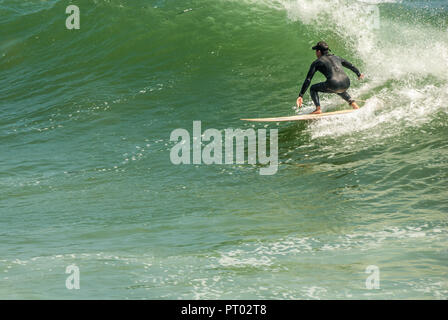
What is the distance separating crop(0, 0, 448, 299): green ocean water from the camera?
18.8 feet

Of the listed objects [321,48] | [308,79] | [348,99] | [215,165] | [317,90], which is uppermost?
[321,48]

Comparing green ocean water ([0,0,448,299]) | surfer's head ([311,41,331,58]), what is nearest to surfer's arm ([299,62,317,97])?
surfer's head ([311,41,331,58])

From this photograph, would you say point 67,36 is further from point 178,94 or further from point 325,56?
point 325,56

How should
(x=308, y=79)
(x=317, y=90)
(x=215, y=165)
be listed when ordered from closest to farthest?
(x=215, y=165) → (x=308, y=79) → (x=317, y=90)

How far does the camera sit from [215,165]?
963 cm

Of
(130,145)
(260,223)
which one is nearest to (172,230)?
(260,223)

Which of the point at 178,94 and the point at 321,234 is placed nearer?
the point at 321,234

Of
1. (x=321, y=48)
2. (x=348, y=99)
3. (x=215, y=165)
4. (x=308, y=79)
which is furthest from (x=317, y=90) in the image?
(x=215, y=165)

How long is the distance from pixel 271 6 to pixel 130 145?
7567mm

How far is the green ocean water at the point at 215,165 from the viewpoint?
18.8ft

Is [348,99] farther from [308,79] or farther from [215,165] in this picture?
[215,165]

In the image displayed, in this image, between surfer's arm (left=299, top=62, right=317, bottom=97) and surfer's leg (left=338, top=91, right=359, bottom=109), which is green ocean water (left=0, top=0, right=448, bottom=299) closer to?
surfer's leg (left=338, top=91, right=359, bottom=109)

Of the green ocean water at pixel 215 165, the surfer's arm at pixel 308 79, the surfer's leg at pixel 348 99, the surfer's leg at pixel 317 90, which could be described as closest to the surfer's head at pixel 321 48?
the surfer's arm at pixel 308 79
